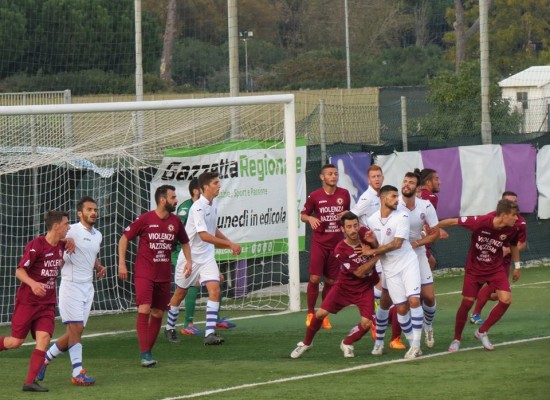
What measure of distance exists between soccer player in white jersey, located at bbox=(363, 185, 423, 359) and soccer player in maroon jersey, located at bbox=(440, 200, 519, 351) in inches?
23.7

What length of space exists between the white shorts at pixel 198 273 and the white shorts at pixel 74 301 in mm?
2514

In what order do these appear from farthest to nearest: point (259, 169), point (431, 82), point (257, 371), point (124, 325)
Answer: point (431, 82), point (259, 169), point (124, 325), point (257, 371)

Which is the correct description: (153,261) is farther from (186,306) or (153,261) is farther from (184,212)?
(184,212)

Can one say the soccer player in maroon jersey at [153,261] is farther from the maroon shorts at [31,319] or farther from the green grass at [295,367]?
the maroon shorts at [31,319]

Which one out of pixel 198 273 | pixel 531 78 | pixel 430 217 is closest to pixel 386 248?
pixel 430 217

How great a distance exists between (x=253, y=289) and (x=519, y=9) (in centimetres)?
4939

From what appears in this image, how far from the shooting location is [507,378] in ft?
36.4

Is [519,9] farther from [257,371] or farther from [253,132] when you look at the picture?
[257,371]

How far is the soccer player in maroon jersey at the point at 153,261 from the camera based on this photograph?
12.6 m

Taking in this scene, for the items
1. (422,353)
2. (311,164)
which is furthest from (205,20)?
(422,353)

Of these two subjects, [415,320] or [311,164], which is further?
[311,164]

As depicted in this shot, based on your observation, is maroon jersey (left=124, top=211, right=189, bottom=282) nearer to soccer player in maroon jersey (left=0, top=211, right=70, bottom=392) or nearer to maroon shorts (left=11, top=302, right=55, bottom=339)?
soccer player in maroon jersey (left=0, top=211, right=70, bottom=392)

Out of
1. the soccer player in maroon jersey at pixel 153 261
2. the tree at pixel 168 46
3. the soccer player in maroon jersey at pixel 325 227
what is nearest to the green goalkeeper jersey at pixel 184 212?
the soccer player in maroon jersey at pixel 325 227

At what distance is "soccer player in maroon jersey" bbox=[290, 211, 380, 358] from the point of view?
12.5 metres
